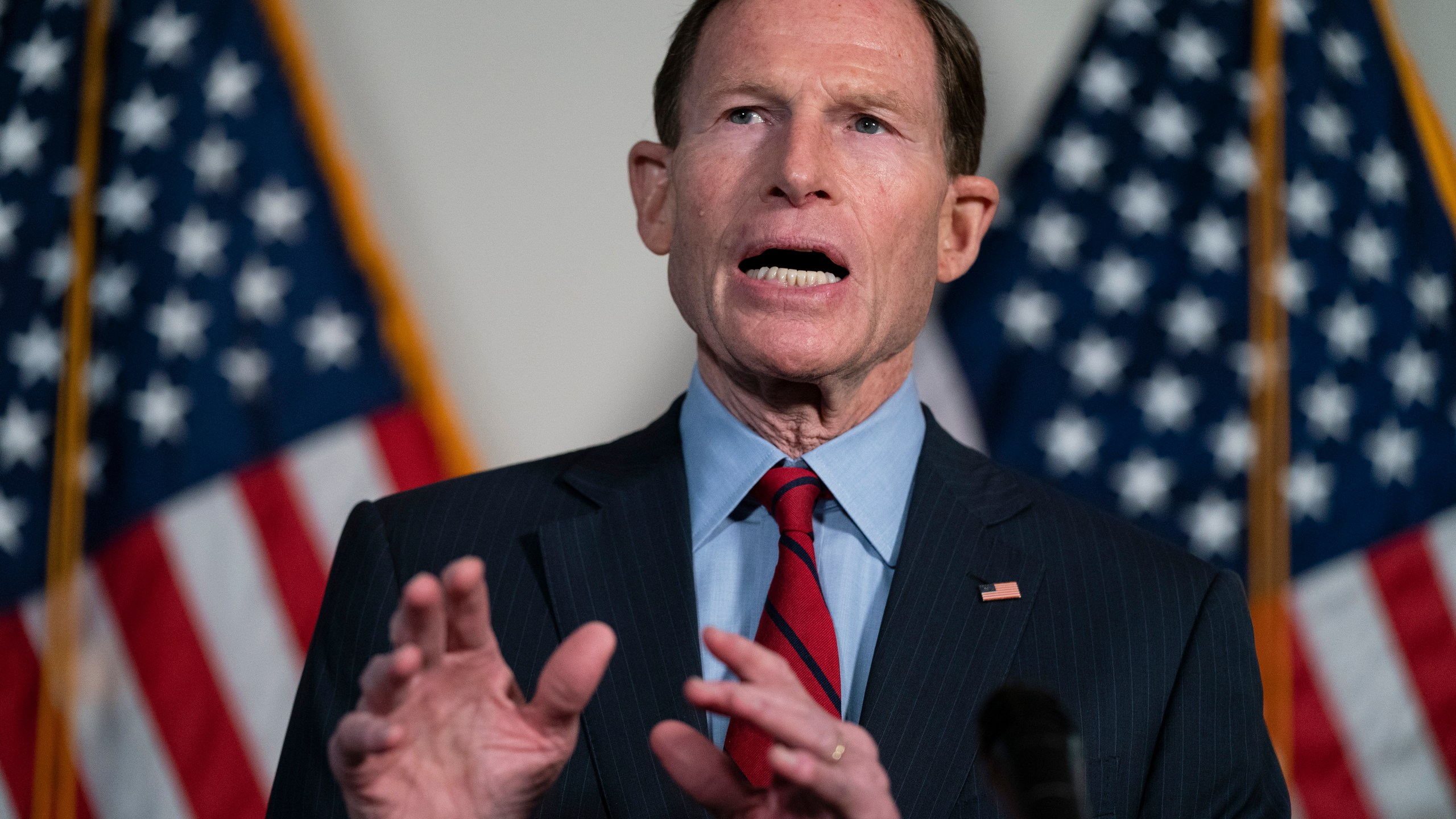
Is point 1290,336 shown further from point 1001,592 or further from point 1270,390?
point 1001,592

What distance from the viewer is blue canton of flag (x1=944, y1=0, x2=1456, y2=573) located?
9.15 ft

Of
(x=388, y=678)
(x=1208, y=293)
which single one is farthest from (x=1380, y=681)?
(x=388, y=678)

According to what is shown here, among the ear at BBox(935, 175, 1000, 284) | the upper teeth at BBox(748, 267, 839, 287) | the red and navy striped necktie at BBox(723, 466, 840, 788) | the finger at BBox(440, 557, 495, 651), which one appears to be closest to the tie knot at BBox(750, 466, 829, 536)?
the red and navy striped necktie at BBox(723, 466, 840, 788)

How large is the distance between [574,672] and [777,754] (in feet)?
0.59

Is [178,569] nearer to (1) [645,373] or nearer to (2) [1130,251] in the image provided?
(1) [645,373]

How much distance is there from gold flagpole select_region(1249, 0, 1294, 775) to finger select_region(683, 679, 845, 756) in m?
2.06

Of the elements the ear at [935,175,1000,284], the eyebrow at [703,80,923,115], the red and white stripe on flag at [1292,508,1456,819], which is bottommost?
the red and white stripe on flag at [1292,508,1456,819]

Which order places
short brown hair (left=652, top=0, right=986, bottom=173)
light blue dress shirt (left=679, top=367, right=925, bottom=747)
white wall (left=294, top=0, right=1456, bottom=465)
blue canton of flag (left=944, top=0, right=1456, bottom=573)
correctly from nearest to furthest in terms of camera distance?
light blue dress shirt (left=679, top=367, right=925, bottom=747) < short brown hair (left=652, top=0, right=986, bottom=173) < blue canton of flag (left=944, top=0, right=1456, bottom=573) < white wall (left=294, top=0, right=1456, bottom=465)

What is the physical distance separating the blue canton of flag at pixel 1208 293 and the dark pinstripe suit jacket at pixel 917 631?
1232 millimetres

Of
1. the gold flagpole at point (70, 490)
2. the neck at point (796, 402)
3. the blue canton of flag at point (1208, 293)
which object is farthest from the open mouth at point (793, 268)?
the gold flagpole at point (70, 490)

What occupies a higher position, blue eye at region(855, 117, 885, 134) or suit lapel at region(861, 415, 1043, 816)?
blue eye at region(855, 117, 885, 134)

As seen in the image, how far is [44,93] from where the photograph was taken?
2.84 meters

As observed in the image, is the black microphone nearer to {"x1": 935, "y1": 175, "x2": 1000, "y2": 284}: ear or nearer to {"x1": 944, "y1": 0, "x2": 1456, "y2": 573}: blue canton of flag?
{"x1": 935, "y1": 175, "x2": 1000, "y2": 284}: ear

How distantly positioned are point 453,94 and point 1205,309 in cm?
180
